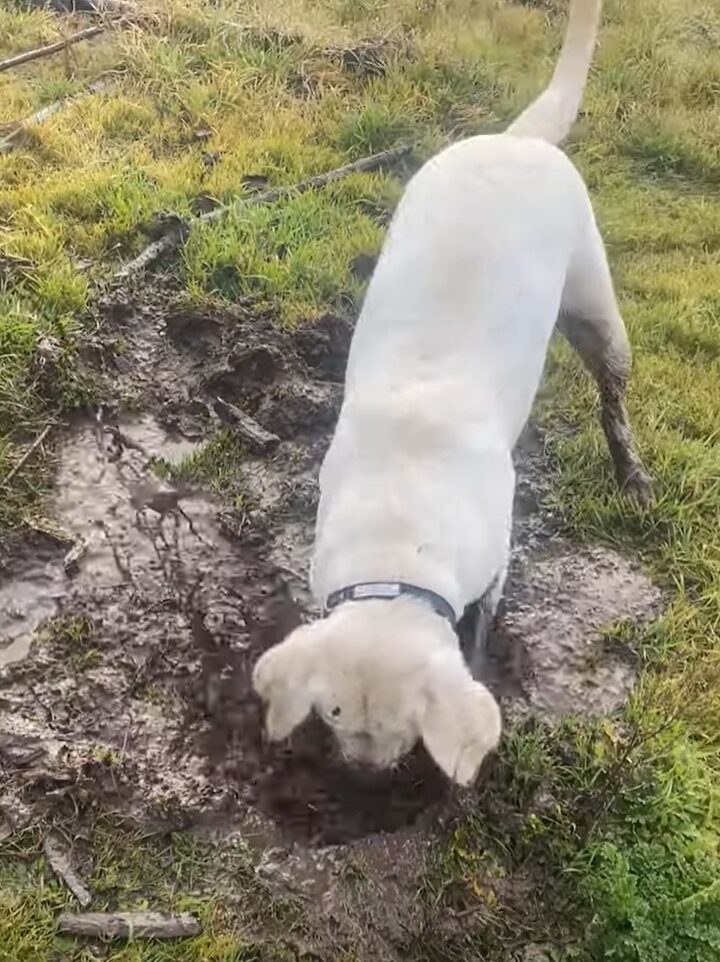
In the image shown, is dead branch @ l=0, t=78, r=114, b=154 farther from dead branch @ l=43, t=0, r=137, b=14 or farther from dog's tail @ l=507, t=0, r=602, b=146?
dog's tail @ l=507, t=0, r=602, b=146

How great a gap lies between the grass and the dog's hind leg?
12 cm

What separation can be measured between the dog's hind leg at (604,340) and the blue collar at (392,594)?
160 cm

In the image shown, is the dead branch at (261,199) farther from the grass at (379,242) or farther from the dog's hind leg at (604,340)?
the dog's hind leg at (604,340)

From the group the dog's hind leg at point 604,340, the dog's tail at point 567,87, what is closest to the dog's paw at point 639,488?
the dog's hind leg at point 604,340

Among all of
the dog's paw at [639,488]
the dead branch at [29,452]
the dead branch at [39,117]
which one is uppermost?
the dead branch at [39,117]

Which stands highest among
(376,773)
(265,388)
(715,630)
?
(376,773)

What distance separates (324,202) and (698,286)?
74.7 inches

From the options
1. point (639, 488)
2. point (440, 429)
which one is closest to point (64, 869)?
point (440, 429)

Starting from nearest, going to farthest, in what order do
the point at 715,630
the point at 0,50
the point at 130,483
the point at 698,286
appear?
the point at 715,630 → the point at 130,483 → the point at 698,286 → the point at 0,50

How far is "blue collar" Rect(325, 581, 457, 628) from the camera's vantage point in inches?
109

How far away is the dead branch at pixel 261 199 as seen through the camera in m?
5.38

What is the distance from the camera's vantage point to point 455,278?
3.47m

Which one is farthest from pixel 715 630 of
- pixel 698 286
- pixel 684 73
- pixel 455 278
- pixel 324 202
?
pixel 684 73

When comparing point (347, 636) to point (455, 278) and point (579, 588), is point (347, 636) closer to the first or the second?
point (455, 278)
